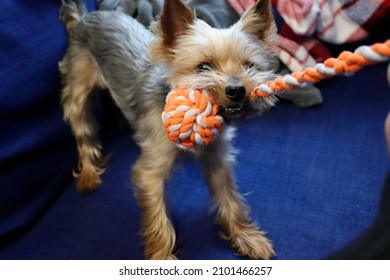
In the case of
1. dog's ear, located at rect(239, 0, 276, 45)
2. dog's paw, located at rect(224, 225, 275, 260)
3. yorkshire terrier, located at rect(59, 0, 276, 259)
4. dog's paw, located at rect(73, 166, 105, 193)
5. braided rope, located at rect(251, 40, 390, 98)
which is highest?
braided rope, located at rect(251, 40, 390, 98)

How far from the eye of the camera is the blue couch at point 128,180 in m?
1.38

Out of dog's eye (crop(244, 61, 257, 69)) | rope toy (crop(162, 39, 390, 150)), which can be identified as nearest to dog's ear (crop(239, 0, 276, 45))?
dog's eye (crop(244, 61, 257, 69))

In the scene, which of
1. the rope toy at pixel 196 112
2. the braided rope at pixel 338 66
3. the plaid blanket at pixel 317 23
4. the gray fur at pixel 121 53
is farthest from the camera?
the plaid blanket at pixel 317 23

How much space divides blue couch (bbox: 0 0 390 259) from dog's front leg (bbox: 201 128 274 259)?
4 cm

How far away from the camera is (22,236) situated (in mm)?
1485

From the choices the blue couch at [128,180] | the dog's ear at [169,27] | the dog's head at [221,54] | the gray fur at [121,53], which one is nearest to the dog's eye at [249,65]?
the dog's head at [221,54]

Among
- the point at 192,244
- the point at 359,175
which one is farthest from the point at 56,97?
the point at 359,175

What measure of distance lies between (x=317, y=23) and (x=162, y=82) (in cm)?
96

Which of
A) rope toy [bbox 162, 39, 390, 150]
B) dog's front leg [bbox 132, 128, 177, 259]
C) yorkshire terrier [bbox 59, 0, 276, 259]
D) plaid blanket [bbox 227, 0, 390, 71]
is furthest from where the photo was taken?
plaid blanket [bbox 227, 0, 390, 71]

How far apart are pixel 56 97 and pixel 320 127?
3.86ft

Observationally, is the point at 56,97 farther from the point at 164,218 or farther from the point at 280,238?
the point at 280,238

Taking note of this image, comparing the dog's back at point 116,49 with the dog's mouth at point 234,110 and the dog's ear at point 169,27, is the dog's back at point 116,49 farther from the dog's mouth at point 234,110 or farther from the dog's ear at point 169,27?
the dog's mouth at point 234,110

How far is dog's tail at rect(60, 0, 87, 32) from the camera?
1656 mm

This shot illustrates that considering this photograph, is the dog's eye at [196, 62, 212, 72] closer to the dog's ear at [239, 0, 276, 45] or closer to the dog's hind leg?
the dog's ear at [239, 0, 276, 45]
